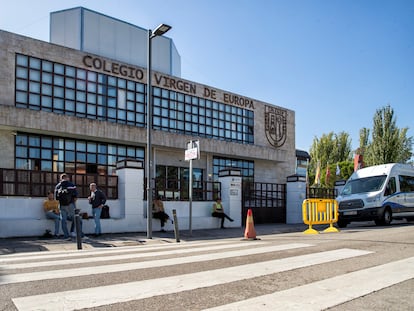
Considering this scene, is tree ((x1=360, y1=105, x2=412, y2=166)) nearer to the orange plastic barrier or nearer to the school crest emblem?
the school crest emblem

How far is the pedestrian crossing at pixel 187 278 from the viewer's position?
4.50 meters

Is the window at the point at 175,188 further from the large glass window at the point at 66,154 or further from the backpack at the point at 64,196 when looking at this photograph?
the large glass window at the point at 66,154

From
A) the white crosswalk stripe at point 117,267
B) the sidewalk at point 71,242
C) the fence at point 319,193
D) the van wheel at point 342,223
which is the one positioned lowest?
the van wheel at point 342,223

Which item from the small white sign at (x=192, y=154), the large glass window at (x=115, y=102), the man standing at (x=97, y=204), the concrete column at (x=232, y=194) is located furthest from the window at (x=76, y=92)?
the small white sign at (x=192, y=154)

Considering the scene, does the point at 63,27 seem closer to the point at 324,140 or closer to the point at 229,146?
the point at 229,146

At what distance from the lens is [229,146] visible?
25953 millimetres

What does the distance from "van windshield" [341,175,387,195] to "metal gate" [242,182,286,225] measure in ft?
12.2

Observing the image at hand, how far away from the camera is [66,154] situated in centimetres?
2002

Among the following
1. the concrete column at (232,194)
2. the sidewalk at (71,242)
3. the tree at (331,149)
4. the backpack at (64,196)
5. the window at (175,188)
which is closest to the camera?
the sidewalk at (71,242)

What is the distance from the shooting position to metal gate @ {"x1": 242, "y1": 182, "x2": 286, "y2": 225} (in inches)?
802

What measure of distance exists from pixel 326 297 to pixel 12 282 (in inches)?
152

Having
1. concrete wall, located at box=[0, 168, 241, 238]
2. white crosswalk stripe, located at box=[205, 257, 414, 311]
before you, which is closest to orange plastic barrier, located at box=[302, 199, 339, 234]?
concrete wall, located at box=[0, 168, 241, 238]

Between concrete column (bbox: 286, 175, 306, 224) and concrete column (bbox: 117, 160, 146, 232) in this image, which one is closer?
concrete column (bbox: 117, 160, 146, 232)

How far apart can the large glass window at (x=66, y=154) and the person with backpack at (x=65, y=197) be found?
706 cm
